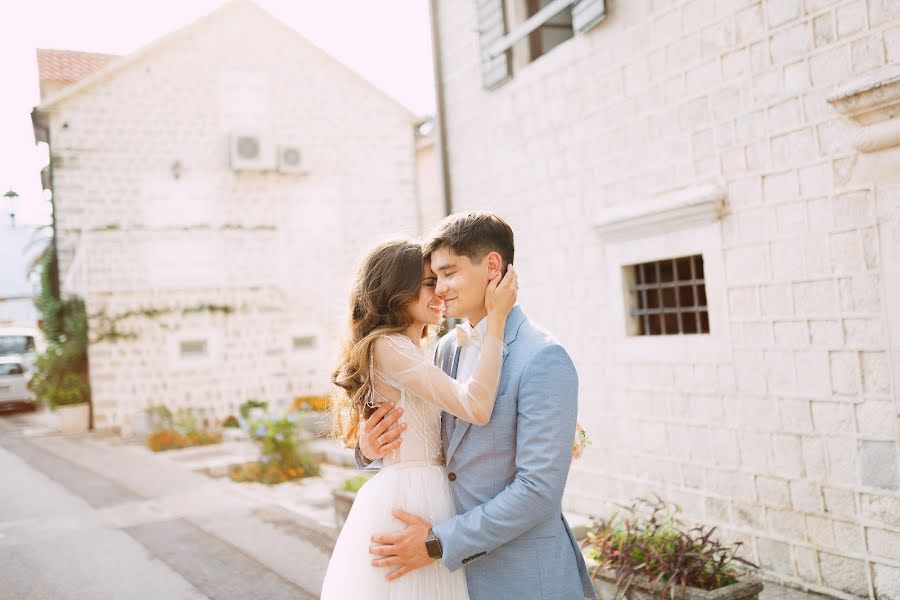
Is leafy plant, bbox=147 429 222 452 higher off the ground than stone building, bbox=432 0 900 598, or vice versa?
stone building, bbox=432 0 900 598

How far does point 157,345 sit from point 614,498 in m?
12.3

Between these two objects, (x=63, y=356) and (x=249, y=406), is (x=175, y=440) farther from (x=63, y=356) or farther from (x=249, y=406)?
(x=63, y=356)

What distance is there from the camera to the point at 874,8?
3920mm

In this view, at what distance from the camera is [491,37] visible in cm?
705

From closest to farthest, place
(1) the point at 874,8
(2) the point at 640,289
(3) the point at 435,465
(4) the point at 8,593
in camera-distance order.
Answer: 1. (3) the point at 435,465
2. (1) the point at 874,8
3. (4) the point at 8,593
4. (2) the point at 640,289

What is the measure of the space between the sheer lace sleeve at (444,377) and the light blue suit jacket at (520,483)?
0.09m

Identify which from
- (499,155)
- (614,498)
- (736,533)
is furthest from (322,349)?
(736,533)

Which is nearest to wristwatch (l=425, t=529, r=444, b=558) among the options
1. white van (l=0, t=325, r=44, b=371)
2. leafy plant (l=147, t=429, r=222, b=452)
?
leafy plant (l=147, t=429, r=222, b=452)

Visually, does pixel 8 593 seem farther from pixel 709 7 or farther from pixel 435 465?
pixel 709 7

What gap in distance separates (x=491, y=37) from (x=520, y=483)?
5.72 meters

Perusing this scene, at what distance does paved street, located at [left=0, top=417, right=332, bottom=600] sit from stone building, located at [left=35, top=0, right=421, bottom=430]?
523cm

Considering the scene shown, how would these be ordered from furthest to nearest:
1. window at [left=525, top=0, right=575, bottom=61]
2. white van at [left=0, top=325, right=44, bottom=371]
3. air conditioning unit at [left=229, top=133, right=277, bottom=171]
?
white van at [left=0, top=325, right=44, bottom=371] → air conditioning unit at [left=229, top=133, right=277, bottom=171] → window at [left=525, top=0, right=575, bottom=61]

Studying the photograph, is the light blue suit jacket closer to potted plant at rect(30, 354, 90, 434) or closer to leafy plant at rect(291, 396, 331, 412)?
leafy plant at rect(291, 396, 331, 412)

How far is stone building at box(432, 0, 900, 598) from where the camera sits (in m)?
4.04
